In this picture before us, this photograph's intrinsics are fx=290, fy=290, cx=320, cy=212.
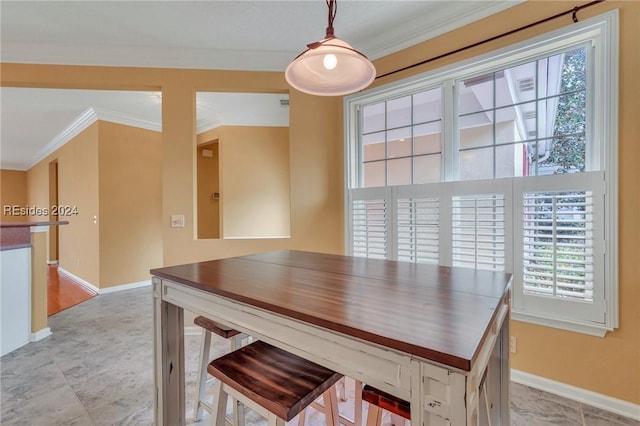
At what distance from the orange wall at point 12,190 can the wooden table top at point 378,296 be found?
9.65m

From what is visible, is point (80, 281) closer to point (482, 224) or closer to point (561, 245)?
point (482, 224)

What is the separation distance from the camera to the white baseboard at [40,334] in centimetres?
262

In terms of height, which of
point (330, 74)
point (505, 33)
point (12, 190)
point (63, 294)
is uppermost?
point (505, 33)

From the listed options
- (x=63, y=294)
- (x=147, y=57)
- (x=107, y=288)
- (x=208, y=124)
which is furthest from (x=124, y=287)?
(x=147, y=57)

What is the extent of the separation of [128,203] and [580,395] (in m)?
5.40

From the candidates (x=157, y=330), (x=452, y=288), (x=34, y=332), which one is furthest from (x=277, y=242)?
(x=34, y=332)

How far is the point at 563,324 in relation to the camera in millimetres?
1778

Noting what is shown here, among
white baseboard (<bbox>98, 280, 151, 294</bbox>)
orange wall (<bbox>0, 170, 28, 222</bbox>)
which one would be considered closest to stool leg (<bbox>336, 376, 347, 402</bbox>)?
white baseboard (<bbox>98, 280, 151, 294</bbox>)

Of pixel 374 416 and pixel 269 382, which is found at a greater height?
pixel 269 382

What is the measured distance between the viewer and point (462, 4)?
204cm

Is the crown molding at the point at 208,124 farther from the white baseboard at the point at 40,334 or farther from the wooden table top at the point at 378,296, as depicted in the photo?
the wooden table top at the point at 378,296

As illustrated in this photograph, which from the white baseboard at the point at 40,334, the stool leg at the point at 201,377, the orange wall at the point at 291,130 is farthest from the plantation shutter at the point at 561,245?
the white baseboard at the point at 40,334

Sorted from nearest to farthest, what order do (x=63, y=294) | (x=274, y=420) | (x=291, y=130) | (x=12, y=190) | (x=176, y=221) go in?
(x=274, y=420)
(x=176, y=221)
(x=291, y=130)
(x=63, y=294)
(x=12, y=190)

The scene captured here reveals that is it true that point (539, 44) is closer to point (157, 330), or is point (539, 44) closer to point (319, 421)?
point (319, 421)
